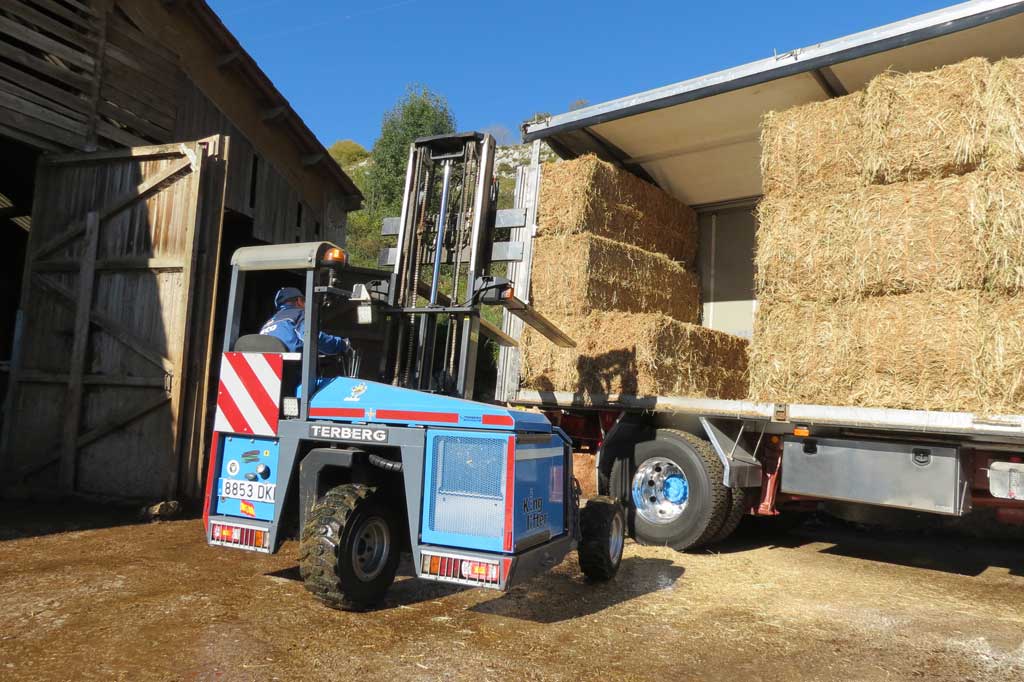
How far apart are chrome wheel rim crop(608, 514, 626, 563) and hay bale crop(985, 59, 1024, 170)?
146 inches

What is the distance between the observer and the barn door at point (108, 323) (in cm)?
823

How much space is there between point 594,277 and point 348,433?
4121mm

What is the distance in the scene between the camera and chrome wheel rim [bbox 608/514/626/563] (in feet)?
18.8

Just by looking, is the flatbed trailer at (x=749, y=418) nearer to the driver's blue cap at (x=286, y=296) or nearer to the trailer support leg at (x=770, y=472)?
the trailer support leg at (x=770, y=472)

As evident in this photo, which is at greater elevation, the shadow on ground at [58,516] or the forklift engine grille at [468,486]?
the forklift engine grille at [468,486]

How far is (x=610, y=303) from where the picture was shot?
854 centimetres

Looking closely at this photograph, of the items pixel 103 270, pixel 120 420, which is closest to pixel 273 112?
pixel 103 270

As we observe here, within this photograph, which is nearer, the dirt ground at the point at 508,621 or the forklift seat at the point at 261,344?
the dirt ground at the point at 508,621

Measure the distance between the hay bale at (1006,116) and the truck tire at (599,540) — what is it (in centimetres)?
373

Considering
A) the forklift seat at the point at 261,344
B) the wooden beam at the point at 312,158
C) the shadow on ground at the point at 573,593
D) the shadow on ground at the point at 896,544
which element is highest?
the wooden beam at the point at 312,158

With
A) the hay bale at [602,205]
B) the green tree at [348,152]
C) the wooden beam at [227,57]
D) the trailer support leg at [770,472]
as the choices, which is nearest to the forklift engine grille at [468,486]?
the trailer support leg at [770,472]

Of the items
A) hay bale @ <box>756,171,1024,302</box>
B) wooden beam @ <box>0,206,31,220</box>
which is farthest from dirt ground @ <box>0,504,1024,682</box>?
wooden beam @ <box>0,206,31,220</box>

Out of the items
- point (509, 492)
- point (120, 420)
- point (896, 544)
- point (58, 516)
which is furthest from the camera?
point (120, 420)

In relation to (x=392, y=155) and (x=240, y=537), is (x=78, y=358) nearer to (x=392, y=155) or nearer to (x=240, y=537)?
(x=240, y=537)
